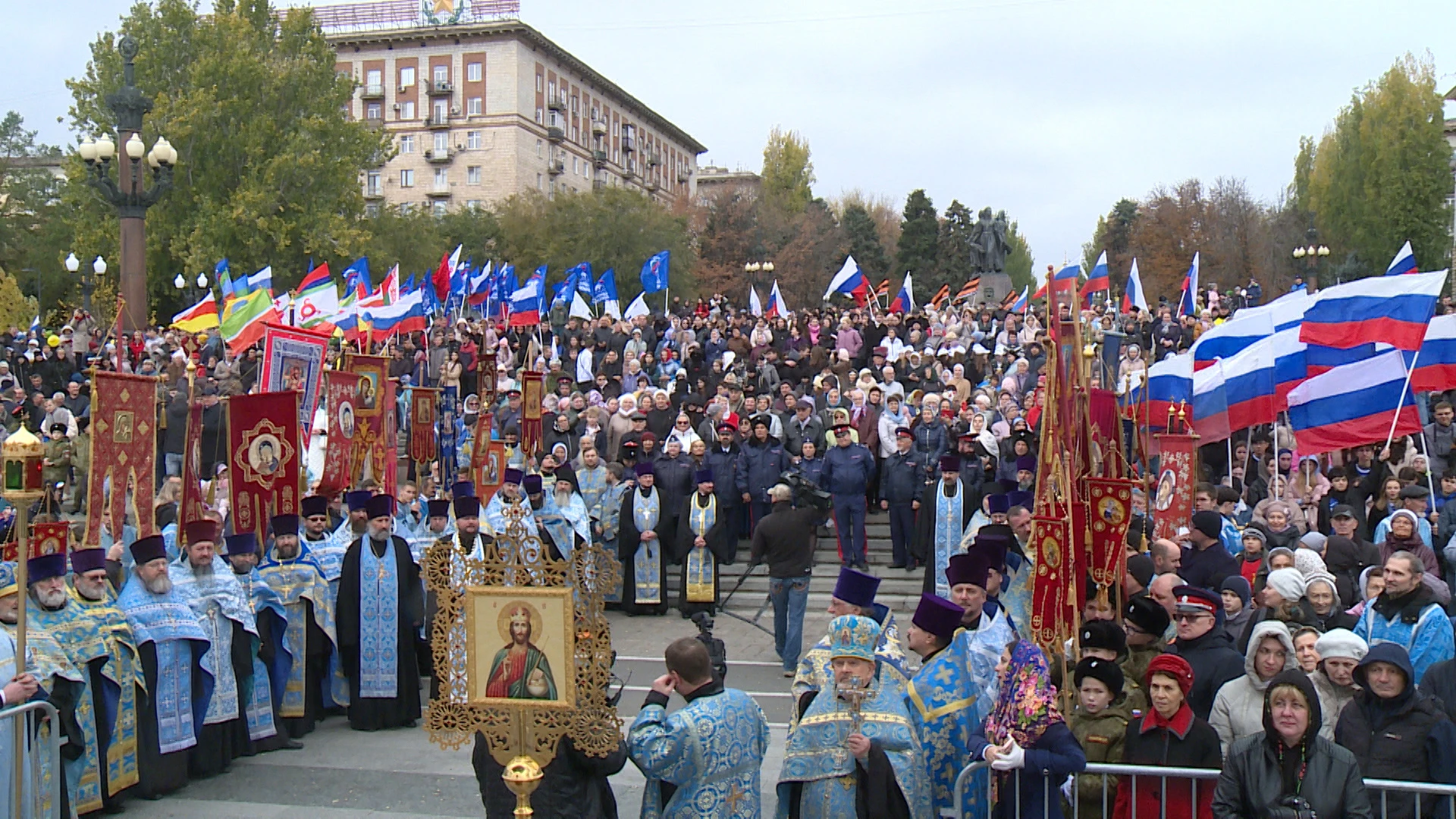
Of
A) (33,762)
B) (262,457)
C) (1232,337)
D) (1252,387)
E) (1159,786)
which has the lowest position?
(33,762)

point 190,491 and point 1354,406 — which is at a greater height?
point 1354,406

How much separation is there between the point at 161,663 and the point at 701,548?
6.82 m

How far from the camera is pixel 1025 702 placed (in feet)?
17.0

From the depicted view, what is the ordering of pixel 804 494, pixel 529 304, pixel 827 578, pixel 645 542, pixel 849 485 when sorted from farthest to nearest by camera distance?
pixel 529 304, pixel 827 578, pixel 849 485, pixel 645 542, pixel 804 494

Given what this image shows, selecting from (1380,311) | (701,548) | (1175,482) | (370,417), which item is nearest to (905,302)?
(701,548)

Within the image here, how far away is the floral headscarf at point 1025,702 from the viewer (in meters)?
5.15

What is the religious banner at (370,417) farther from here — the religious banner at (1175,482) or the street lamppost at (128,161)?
the street lamppost at (128,161)

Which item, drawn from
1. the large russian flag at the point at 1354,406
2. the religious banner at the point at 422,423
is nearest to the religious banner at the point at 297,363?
the religious banner at the point at 422,423

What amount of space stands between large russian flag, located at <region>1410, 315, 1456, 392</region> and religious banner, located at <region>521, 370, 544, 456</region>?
867cm

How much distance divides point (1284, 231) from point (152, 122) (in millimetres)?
46326

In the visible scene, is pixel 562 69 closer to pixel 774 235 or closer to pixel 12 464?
pixel 774 235

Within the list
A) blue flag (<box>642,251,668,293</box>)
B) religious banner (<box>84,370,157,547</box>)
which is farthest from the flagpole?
blue flag (<box>642,251,668,293</box>)

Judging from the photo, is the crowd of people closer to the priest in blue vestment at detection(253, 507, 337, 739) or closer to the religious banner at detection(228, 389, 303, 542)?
the priest in blue vestment at detection(253, 507, 337, 739)

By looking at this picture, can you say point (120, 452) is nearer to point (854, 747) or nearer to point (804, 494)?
point (804, 494)
